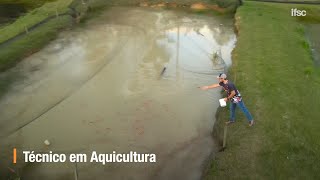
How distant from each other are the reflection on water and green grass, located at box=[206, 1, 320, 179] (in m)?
1.14

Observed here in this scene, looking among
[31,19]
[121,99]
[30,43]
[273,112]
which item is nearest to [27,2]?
[31,19]

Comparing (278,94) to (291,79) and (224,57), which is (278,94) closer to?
(291,79)

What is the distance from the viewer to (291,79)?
17.5 meters

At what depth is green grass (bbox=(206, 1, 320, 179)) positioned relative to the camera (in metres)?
11.6

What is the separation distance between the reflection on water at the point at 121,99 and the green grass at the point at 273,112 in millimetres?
1141

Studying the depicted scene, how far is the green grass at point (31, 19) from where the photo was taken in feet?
82.9

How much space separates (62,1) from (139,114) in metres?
21.8

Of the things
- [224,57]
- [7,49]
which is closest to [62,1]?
[7,49]

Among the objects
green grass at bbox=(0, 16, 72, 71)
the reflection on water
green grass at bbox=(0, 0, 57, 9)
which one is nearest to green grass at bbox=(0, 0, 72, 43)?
green grass at bbox=(0, 16, 72, 71)

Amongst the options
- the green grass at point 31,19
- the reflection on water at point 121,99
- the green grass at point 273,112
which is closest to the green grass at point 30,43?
the reflection on water at point 121,99

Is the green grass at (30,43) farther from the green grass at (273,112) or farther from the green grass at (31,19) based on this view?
the green grass at (273,112)

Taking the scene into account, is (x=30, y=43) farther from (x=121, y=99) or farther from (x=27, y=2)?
(x=27, y=2)

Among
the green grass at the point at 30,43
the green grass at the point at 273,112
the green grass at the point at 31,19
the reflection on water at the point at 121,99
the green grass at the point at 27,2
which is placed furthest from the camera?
the green grass at the point at 27,2

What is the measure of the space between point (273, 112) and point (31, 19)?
20.8 meters
